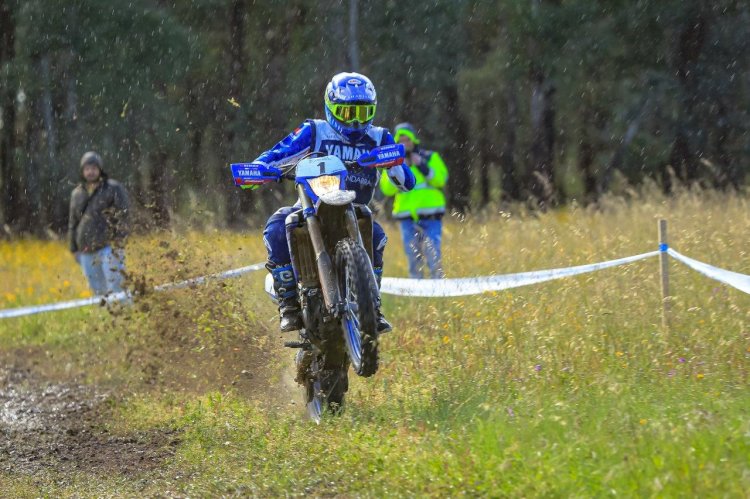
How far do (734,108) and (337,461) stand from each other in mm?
30121

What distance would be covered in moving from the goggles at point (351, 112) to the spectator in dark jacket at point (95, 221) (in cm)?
607

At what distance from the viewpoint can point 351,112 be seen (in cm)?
760

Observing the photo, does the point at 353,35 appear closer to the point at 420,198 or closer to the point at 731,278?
the point at 420,198

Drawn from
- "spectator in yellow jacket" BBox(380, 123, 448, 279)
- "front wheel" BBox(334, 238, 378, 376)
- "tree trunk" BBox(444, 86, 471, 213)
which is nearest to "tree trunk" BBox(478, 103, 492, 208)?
"tree trunk" BBox(444, 86, 471, 213)

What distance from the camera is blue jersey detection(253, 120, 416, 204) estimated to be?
25.3 ft

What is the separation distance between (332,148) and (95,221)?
650 cm

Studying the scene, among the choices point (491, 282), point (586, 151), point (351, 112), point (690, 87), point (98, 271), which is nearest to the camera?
point (351, 112)

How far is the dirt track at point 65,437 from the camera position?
7.47 m

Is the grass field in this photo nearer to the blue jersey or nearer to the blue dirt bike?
the blue dirt bike

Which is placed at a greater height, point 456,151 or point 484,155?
point 456,151

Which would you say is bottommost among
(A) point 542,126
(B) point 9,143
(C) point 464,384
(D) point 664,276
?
(A) point 542,126

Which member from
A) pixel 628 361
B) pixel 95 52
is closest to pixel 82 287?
pixel 628 361

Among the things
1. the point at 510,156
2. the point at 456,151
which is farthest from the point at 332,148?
the point at 456,151

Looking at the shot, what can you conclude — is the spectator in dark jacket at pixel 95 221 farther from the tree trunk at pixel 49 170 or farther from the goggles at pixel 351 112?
the tree trunk at pixel 49 170
